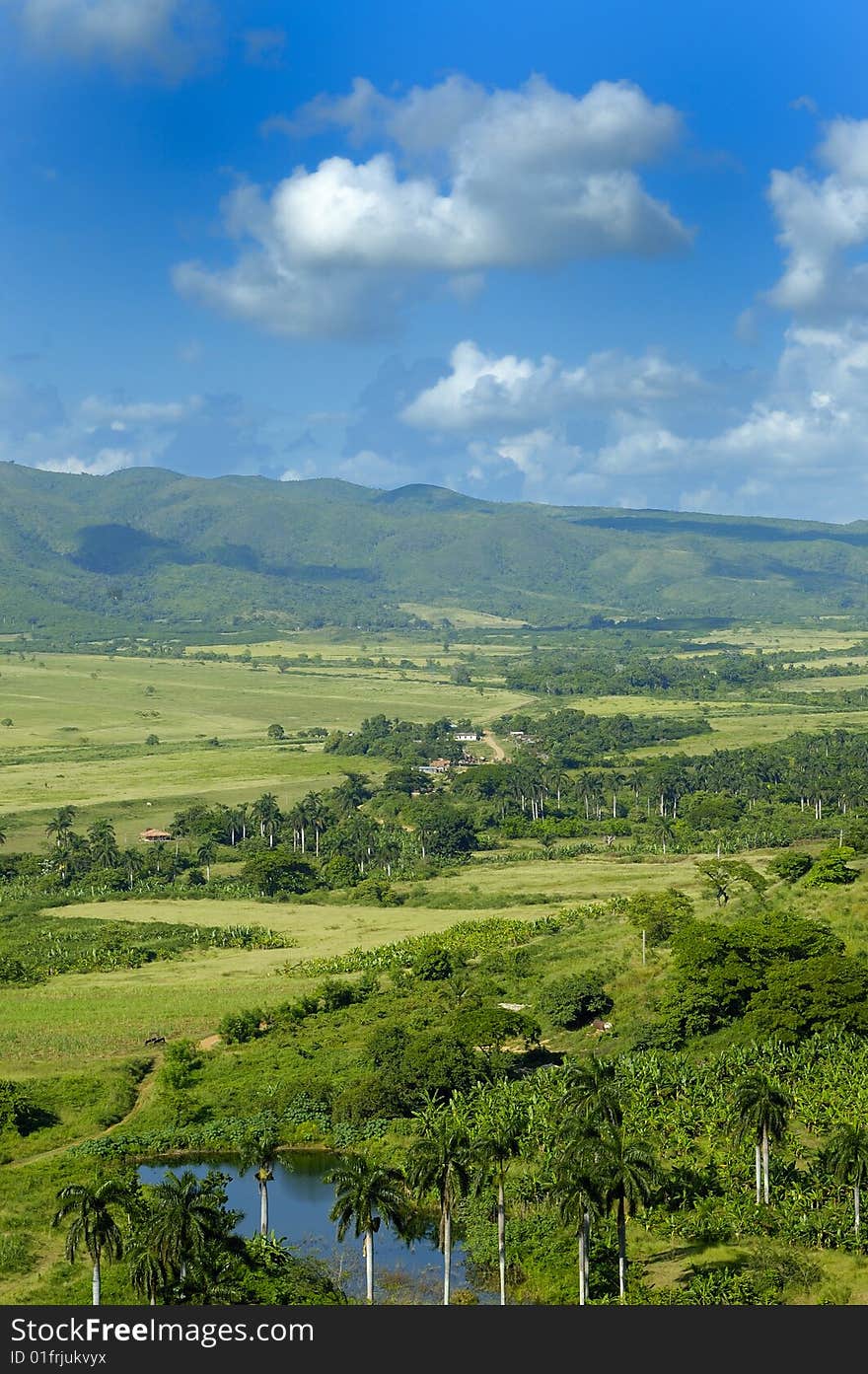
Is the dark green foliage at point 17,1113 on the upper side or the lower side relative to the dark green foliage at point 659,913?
lower

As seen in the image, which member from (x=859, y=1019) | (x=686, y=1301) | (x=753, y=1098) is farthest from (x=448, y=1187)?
(x=859, y=1019)

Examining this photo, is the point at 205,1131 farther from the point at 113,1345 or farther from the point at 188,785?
the point at 188,785

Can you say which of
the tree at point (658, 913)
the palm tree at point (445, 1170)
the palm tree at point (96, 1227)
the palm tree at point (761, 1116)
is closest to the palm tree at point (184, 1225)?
the palm tree at point (96, 1227)

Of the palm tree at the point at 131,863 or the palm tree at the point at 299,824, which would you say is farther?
the palm tree at the point at 299,824

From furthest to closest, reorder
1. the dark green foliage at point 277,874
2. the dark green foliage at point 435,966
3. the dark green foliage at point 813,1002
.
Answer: the dark green foliage at point 277,874
the dark green foliage at point 435,966
the dark green foliage at point 813,1002

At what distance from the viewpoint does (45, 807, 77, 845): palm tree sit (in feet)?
444

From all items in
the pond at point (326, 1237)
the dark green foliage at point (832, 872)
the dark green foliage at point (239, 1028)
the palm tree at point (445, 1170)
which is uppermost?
the dark green foliage at point (832, 872)

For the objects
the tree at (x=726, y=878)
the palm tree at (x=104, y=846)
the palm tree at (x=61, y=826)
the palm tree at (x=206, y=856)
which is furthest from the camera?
the palm tree at (x=61, y=826)

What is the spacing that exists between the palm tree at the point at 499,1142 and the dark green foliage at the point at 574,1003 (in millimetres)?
11280

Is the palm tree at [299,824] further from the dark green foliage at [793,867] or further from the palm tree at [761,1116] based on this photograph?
the palm tree at [761,1116]

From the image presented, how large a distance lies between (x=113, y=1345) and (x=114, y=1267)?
60.8 feet

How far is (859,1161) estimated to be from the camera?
4556 cm

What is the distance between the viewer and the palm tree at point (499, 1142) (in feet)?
144

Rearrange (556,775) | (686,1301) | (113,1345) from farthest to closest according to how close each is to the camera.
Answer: (556,775)
(686,1301)
(113,1345)
